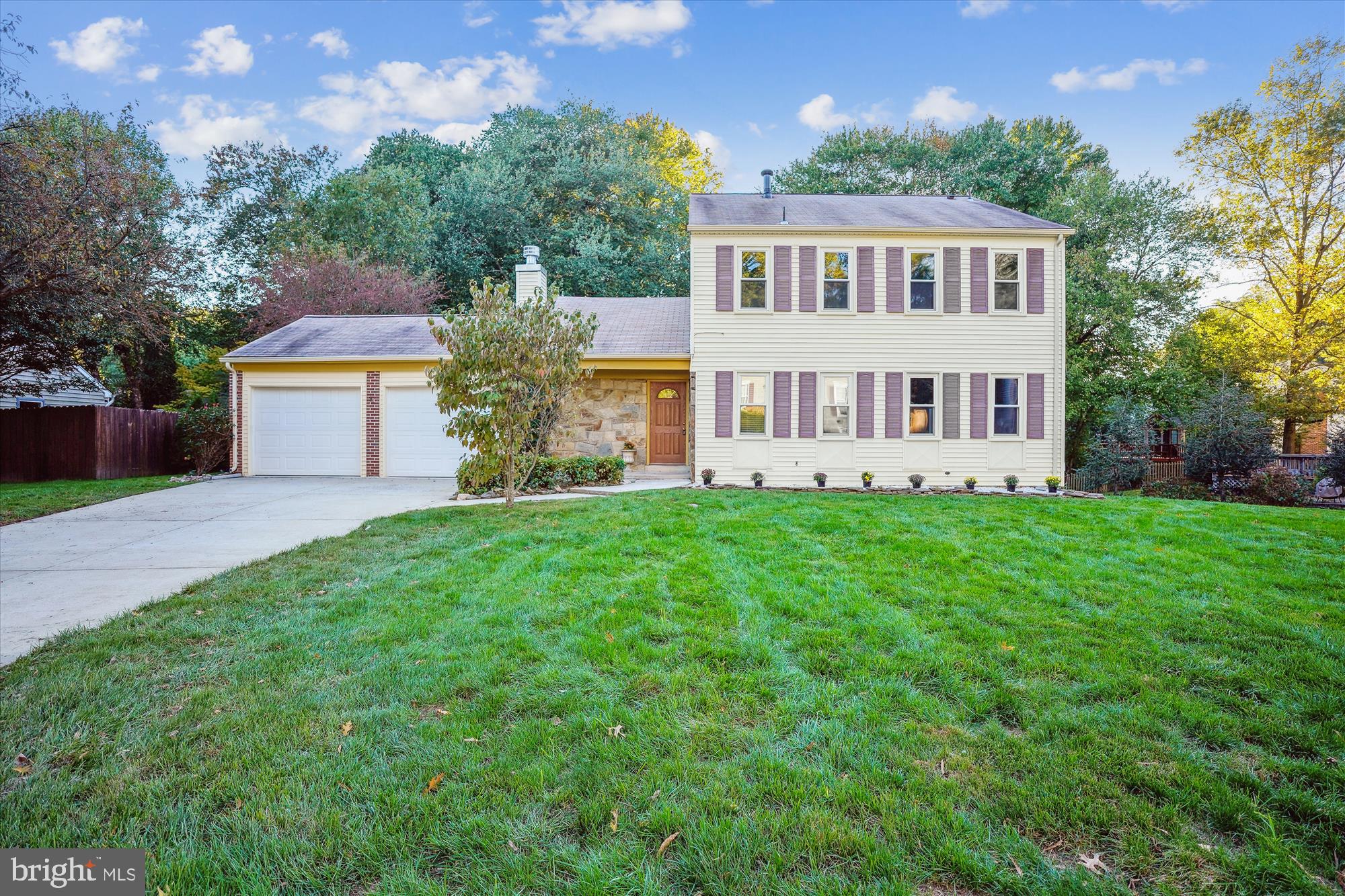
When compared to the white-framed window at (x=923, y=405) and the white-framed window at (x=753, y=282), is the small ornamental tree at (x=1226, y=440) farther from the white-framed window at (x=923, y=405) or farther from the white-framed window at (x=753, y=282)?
the white-framed window at (x=753, y=282)

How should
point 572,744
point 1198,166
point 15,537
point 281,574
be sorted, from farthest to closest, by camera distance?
point 1198,166 → point 15,537 → point 281,574 → point 572,744

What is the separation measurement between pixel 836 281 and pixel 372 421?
10617 millimetres

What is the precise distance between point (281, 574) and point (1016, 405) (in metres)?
12.7

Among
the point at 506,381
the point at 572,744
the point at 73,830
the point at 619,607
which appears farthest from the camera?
the point at 506,381

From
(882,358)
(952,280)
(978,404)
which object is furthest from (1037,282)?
(882,358)

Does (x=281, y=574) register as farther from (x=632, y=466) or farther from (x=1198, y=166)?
(x=1198, y=166)

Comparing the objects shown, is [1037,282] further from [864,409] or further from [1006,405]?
[864,409]

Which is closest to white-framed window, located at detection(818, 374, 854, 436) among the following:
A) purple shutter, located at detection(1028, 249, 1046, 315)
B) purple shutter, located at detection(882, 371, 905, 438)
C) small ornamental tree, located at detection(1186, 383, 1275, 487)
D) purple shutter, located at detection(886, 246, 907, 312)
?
purple shutter, located at detection(882, 371, 905, 438)

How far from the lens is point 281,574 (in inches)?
191

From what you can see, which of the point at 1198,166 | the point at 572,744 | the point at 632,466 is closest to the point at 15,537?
the point at 572,744

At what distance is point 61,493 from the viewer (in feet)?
32.9

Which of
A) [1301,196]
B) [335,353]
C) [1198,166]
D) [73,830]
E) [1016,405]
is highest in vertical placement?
[1198,166]

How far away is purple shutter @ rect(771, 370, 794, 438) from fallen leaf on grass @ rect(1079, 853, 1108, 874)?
403 inches

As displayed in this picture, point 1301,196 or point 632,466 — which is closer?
point 632,466
